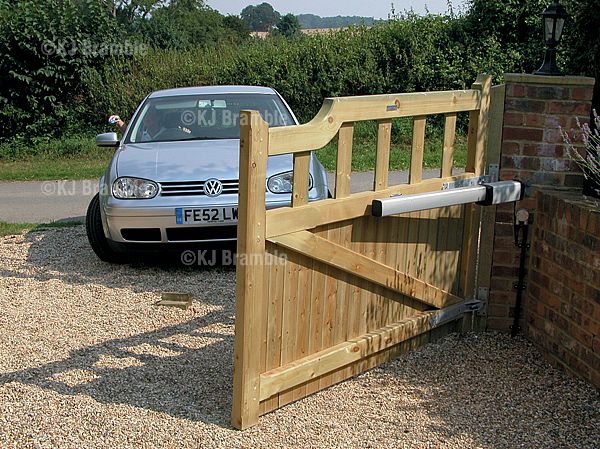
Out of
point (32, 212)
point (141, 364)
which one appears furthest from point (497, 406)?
point (32, 212)

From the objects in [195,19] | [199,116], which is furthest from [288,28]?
[199,116]

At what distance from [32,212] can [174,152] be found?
165 inches

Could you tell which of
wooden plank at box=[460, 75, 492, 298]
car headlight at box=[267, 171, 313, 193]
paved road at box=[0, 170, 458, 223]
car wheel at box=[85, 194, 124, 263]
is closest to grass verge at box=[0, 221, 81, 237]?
paved road at box=[0, 170, 458, 223]

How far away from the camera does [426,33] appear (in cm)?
1812

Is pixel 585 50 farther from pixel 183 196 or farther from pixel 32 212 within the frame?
pixel 32 212

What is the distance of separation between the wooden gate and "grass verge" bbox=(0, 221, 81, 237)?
228 inches

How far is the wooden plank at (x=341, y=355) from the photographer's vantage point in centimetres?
420

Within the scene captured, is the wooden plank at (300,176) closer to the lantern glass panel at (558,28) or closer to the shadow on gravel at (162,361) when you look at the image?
the shadow on gravel at (162,361)

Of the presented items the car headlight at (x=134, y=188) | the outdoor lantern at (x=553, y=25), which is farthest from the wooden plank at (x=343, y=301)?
the car headlight at (x=134, y=188)

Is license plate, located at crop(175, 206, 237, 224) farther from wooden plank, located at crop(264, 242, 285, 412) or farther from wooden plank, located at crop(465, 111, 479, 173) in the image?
wooden plank, located at crop(264, 242, 285, 412)

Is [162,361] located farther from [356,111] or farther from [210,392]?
[356,111]

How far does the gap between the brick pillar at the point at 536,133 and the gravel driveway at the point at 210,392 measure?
38.1 inches

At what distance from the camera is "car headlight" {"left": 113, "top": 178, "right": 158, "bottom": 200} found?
6.96 meters

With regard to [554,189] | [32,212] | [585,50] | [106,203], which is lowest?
[32,212]
